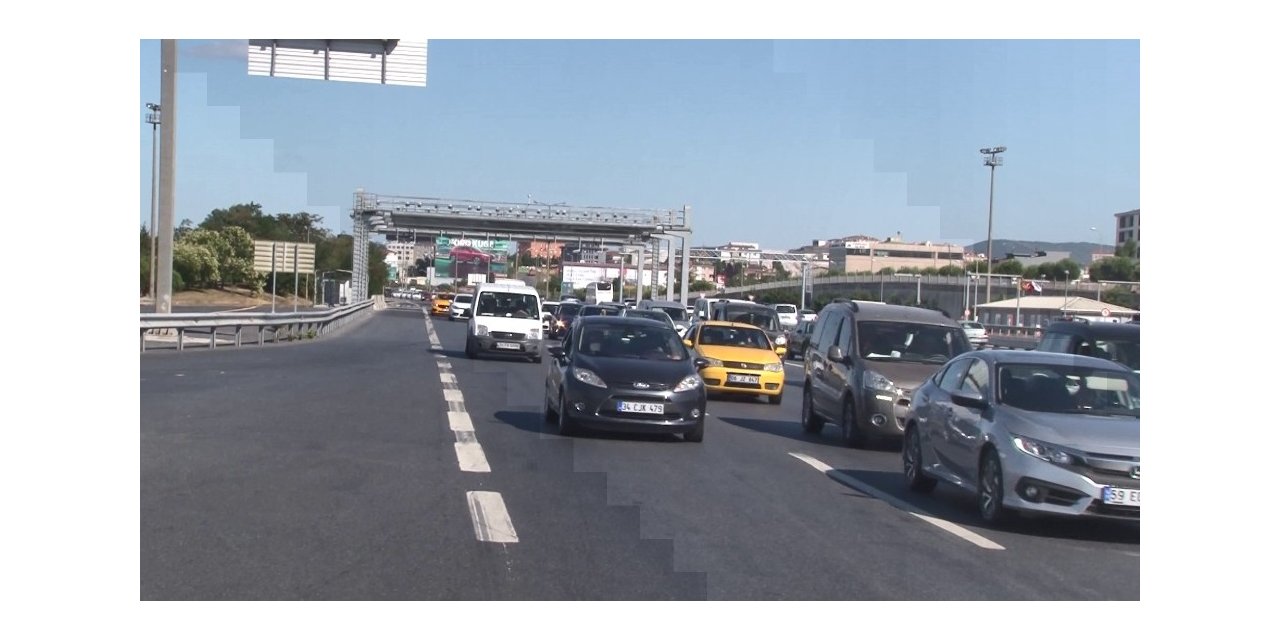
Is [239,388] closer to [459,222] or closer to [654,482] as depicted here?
[654,482]

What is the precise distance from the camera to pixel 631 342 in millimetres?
16422

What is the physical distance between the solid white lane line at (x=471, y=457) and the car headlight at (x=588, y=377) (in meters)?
1.40

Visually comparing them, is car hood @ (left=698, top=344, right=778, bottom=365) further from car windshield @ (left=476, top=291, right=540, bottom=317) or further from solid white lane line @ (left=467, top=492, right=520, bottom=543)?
solid white lane line @ (left=467, top=492, right=520, bottom=543)

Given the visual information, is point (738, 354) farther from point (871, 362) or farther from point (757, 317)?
point (757, 317)

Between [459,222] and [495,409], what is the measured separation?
154 ft

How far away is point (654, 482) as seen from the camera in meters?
11.7

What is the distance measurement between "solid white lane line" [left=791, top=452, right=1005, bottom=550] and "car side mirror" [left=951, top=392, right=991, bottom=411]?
0.97 metres

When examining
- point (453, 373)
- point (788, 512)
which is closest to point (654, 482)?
point (788, 512)

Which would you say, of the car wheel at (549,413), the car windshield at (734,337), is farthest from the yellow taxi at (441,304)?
the car wheel at (549,413)

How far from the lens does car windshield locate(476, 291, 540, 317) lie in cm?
3341

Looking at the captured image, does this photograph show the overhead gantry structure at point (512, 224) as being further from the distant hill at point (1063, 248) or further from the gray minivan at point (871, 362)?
the gray minivan at point (871, 362)

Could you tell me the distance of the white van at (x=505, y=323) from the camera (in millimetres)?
32469

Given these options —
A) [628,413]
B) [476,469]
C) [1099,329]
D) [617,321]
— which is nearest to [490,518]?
[476,469]

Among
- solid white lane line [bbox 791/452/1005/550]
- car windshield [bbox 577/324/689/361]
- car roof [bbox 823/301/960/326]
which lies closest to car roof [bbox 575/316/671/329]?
car windshield [bbox 577/324/689/361]
